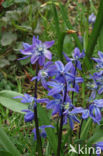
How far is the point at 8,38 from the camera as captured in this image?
3.11m

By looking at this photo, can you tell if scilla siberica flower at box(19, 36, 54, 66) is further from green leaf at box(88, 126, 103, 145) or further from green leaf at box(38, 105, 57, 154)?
green leaf at box(88, 126, 103, 145)

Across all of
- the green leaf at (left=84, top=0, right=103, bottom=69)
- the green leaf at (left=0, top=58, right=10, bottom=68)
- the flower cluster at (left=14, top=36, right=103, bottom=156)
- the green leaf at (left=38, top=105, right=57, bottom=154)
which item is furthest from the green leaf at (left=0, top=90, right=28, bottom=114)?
the green leaf at (left=0, top=58, right=10, bottom=68)

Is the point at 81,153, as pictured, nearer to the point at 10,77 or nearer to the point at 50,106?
the point at 50,106

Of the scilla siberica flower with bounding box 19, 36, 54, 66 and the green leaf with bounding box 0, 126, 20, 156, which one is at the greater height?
the scilla siberica flower with bounding box 19, 36, 54, 66

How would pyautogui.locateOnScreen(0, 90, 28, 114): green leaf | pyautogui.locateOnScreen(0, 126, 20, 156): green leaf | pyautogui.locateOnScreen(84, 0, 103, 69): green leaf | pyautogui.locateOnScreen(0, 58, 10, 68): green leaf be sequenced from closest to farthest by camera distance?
1. pyautogui.locateOnScreen(0, 126, 20, 156): green leaf
2. pyautogui.locateOnScreen(0, 90, 28, 114): green leaf
3. pyautogui.locateOnScreen(84, 0, 103, 69): green leaf
4. pyautogui.locateOnScreen(0, 58, 10, 68): green leaf

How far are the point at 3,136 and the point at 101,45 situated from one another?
1.13 metres

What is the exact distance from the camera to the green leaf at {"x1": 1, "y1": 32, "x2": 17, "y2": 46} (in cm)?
307

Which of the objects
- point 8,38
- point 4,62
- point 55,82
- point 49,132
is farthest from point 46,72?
point 8,38

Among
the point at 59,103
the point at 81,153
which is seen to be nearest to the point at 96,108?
the point at 59,103

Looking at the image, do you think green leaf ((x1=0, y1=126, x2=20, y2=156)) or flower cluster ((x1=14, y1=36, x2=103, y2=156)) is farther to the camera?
green leaf ((x1=0, y1=126, x2=20, y2=156))

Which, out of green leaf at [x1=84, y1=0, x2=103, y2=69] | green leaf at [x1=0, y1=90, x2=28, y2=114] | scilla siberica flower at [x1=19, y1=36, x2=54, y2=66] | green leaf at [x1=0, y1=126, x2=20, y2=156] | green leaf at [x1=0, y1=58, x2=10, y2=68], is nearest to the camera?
scilla siberica flower at [x1=19, y1=36, x2=54, y2=66]

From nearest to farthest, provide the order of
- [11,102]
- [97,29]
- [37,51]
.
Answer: [37,51] < [11,102] < [97,29]

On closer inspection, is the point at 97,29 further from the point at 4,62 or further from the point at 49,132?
the point at 4,62

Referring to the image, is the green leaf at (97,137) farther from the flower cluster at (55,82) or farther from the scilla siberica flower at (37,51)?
the scilla siberica flower at (37,51)
